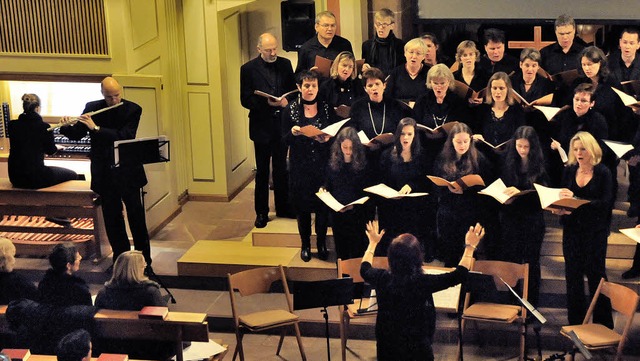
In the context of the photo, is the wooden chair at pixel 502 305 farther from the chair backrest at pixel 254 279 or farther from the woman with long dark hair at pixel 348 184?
the chair backrest at pixel 254 279

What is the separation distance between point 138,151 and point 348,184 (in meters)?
1.83

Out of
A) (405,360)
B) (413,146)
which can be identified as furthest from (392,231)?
(405,360)

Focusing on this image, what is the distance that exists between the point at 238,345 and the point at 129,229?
2.67m

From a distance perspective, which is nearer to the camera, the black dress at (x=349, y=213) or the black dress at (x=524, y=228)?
the black dress at (x=524, y=228)

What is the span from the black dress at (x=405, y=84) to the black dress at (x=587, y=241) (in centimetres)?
159

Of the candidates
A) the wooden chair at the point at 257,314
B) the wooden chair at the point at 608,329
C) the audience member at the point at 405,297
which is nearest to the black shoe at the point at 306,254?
the wooden chair at the point at 257,314

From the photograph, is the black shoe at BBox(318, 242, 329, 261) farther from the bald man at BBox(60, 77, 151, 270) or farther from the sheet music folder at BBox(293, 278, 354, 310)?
the sheet music folder at BBox(293, 278, 354, 310)

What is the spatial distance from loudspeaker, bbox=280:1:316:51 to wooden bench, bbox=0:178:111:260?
97.7 inches

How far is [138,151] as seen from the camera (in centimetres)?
949

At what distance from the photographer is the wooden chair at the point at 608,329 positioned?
7.83m

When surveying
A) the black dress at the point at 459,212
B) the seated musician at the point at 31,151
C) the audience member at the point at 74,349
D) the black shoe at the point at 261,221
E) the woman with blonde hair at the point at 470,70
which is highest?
the woman with blonde hair at the point at 470,70

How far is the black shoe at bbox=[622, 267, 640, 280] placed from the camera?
8969mm

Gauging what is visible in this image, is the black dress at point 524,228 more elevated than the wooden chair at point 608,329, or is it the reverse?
the black dress at point 524,228

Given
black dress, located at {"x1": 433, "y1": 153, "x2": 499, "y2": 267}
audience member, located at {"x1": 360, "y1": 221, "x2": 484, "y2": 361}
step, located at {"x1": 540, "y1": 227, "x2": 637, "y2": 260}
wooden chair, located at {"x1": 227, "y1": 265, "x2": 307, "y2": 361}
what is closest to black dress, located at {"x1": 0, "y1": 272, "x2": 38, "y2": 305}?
wooden chair, located at {"x1": 227, "y1": 265, "x2": 307, "y2": 361}
